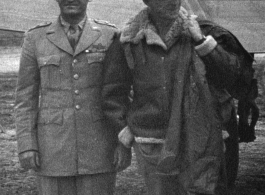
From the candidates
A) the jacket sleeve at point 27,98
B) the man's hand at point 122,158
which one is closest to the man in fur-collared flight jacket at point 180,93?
the man's hand at point 122,158

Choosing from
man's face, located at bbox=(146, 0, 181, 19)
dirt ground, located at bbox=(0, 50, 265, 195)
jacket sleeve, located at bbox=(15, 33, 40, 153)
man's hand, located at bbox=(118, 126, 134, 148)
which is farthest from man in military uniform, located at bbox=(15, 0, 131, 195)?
dirt ground, located at bbox=(0, 50, 265, 195)

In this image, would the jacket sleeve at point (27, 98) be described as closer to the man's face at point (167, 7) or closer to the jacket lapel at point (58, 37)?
the jacket lapel at point (58, 37)

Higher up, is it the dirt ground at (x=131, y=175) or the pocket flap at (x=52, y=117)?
the pocket flap at (x=52, y=117)

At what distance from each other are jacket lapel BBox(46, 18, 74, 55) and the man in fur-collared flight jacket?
14.5 inches

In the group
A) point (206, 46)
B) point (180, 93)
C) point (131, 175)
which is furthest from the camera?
point (131, 175)

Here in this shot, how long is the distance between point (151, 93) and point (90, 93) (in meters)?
0.49

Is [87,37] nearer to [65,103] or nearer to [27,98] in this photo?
[65,103]

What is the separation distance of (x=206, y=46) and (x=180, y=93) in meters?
0.33

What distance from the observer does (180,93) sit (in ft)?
12.7

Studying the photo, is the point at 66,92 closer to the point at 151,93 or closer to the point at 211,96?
the point at 151,93

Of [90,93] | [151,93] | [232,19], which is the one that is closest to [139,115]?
[151,93]

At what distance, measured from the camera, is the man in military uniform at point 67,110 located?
4277mm

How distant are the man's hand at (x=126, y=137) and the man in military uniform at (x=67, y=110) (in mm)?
136

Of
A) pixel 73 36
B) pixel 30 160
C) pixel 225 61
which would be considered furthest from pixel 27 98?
pixel 225 61
